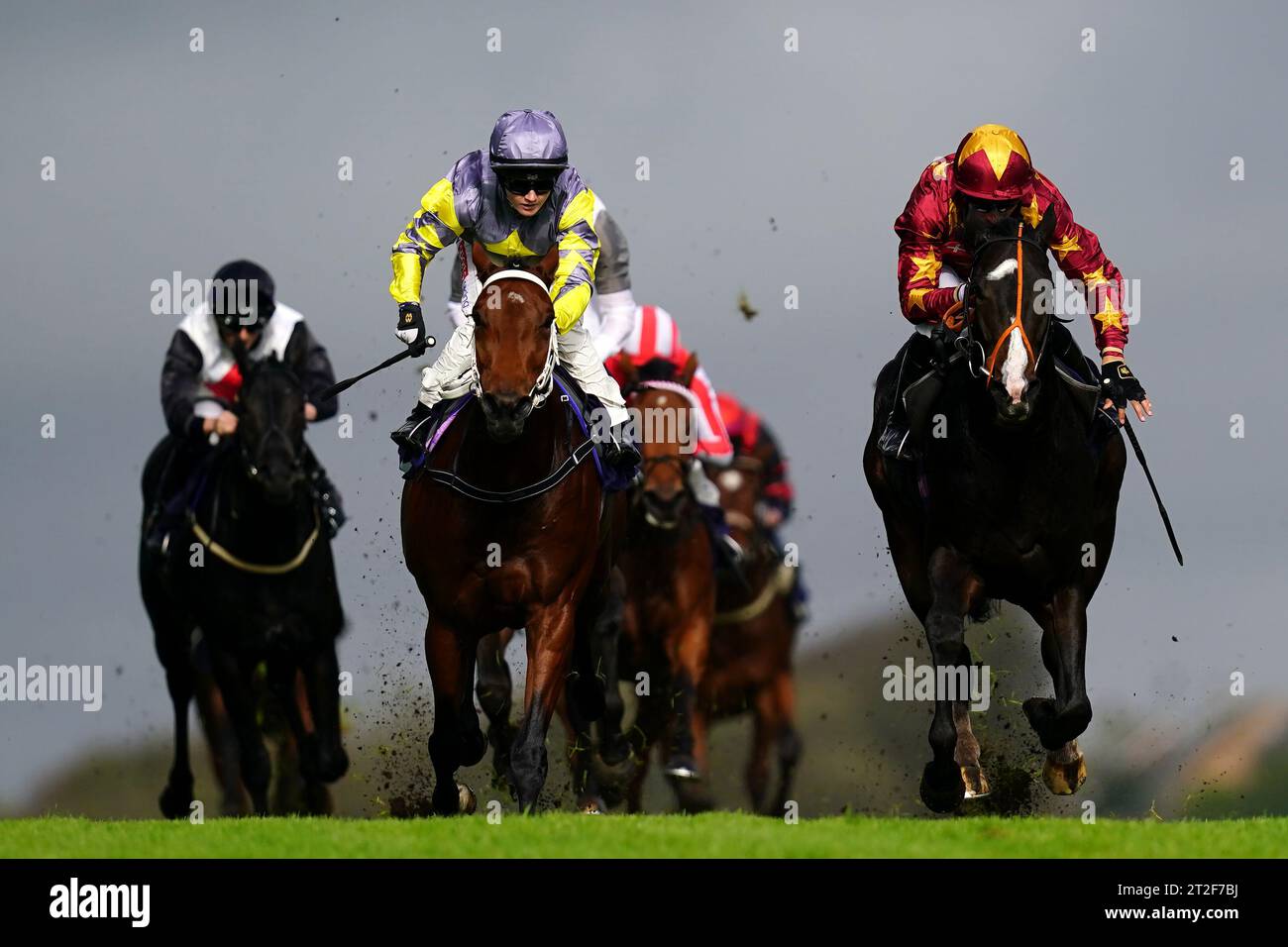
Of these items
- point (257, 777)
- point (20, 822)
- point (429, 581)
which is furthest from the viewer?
point (257, 777)

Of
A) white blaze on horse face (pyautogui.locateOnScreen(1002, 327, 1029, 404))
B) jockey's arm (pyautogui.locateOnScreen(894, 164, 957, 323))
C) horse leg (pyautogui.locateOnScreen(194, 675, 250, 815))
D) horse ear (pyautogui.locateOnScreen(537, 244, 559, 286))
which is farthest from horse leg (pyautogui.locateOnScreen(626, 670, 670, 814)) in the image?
white blaze on horse face (pyautogui.locateOnScreen(1002, 327, 1029, 404))

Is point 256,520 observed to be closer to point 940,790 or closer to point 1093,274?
point 940,790

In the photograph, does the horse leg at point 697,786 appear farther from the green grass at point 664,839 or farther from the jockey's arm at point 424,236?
the jockey's arm at point 424,236

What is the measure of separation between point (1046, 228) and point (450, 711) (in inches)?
134

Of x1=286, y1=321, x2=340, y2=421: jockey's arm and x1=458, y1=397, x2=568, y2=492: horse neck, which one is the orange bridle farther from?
x1=286, y1=321, x2=340, y2=421: jockey's arm

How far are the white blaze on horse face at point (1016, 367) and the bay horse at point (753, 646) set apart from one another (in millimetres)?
7348

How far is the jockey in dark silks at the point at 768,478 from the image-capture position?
19.3 meters

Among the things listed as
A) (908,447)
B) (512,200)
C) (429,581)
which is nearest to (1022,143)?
(908,447)

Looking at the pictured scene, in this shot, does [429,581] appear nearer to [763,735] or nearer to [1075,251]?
[1075,251]

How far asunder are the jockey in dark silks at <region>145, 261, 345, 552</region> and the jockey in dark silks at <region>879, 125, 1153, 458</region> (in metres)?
3.90

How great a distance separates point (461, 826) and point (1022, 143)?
396cm

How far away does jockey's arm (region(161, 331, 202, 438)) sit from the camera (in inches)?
619

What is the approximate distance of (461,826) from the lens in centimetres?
1114

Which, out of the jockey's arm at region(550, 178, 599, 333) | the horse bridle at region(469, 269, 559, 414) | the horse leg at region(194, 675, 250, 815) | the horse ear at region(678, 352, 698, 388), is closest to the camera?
the horse bridle at region(469, 269, 559, 414)
